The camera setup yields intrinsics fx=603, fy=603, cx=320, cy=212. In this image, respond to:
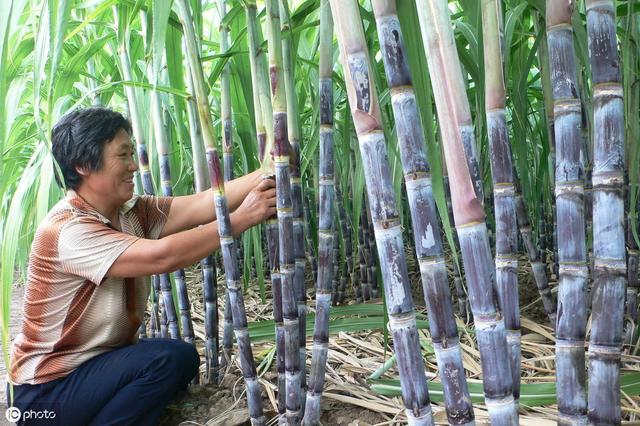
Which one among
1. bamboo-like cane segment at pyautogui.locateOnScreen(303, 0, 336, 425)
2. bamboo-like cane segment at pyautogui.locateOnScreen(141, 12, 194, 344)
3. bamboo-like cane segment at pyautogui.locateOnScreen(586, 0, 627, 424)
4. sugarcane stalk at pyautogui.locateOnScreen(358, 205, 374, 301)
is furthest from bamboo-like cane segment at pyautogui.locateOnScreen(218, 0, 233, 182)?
sugarcane stalk at pyautogui.locateOnScreen(358, 205, 374, 301)

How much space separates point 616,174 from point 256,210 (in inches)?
21.3

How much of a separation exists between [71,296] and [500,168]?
82 cm

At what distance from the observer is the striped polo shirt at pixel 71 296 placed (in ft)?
3.29

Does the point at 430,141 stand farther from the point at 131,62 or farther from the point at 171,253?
the point at 131,62

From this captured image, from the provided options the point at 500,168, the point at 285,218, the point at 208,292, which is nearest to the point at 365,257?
the point at 208,292

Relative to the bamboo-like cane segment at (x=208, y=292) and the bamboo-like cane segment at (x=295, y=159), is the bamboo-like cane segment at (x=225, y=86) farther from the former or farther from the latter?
the bamboo-like cane segment at (x=295, y=159)

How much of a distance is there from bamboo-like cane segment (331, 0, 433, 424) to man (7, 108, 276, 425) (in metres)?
0.57

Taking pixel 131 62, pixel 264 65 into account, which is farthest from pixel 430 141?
pixel 131 62

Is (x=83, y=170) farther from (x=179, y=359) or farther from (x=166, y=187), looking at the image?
(x=179, y=359)

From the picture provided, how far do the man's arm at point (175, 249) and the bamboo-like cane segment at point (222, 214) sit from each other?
7 cm

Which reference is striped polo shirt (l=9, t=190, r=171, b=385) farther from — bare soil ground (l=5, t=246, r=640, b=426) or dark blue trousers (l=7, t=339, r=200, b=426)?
bare soil ground (l=5, t=246, r=640, b=426)

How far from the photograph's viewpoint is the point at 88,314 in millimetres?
1058

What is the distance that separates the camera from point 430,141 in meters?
0.50

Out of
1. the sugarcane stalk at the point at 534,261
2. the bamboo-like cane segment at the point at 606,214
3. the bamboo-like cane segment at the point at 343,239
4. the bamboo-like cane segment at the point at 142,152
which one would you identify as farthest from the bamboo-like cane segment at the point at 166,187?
the bamboo-like cane segment at the point at 606,214
